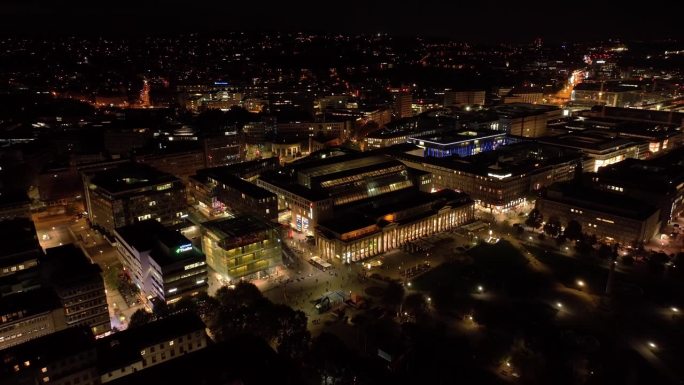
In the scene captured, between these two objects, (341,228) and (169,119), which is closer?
(341,228)

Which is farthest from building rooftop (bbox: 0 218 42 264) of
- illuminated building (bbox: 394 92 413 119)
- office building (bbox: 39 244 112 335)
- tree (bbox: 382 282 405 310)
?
illuminated building (bbox: 394 92 413 119)

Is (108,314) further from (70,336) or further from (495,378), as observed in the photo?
(495,378)

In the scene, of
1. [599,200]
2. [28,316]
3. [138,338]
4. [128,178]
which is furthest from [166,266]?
[599,200]

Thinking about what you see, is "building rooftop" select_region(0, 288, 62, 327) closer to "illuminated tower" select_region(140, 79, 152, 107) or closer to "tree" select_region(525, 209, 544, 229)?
"tree" select_region(525, 209, 544, 229)

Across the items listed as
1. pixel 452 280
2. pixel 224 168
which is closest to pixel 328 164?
pixel 224 168

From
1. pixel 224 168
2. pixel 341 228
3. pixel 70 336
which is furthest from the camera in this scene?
pixel 224 168

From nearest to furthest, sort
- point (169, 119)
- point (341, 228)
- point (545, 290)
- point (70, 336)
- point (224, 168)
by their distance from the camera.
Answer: point (70, 336)
point (545, 290)
point (341, 228)
point (224, 168)
point (169, 119)
